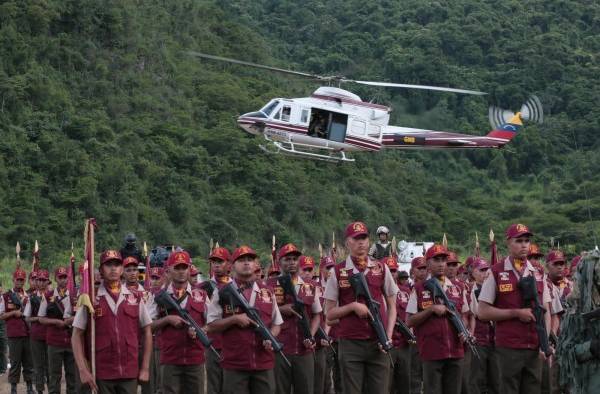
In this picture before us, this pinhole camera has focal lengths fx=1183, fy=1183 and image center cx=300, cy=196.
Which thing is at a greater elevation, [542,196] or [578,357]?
[542,196]

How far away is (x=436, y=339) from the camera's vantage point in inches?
436

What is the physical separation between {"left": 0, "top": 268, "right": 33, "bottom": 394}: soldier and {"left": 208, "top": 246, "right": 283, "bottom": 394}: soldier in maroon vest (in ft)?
26.7

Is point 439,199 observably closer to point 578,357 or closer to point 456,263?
point 456,263

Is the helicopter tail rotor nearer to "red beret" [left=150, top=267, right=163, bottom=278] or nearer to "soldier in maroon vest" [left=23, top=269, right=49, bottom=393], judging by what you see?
"red beret" [left=150, top=267, right=163, bottom=278]

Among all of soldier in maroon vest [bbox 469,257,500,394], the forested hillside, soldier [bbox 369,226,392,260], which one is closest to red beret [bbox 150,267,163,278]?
soldier [bbox 369,226,392,260]

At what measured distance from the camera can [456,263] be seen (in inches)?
512

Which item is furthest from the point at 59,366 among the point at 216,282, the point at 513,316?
the point at 513,316

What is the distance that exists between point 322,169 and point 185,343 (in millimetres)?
41171

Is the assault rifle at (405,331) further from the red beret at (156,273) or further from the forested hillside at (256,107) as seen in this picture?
the forested hillside at (256,107)

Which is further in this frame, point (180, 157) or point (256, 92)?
point (256, 92)

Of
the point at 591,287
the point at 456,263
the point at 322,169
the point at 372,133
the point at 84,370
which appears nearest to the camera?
the point at 591,287

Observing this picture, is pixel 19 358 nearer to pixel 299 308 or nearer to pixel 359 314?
pixel 299 308

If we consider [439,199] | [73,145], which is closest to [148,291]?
[73,145]

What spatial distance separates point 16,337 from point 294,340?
7275 mm
